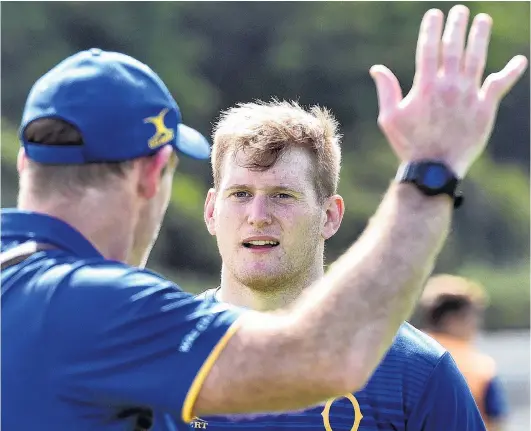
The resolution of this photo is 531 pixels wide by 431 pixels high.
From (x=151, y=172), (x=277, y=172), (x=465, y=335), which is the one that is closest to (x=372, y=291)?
(x=151, y=172)

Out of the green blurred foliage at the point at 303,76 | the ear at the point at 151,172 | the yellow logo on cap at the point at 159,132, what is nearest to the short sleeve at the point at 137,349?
the ear at the point at 151,172

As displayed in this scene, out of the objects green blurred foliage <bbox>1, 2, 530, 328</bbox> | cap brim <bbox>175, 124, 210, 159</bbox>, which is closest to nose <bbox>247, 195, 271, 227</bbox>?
cap brim <bbox>175, 124, 210, 159</bbox>

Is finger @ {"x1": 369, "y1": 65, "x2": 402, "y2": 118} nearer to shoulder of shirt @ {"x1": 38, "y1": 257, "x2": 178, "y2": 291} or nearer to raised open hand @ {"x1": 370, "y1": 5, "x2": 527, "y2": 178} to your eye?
raised open hand @ {"x1": 370, "y1": 5, "x2": 527, "y2": 178}

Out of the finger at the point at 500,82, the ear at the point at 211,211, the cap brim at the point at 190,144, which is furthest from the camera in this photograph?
the ear at the point at 211,211

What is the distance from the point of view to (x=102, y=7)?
3042cm

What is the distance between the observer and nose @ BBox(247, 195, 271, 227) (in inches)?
173

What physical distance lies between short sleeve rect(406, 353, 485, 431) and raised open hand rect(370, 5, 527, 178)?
1.46 metres

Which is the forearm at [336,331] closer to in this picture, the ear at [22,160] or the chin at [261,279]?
the ear at [22,160]

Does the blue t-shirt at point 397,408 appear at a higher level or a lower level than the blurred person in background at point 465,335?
higher

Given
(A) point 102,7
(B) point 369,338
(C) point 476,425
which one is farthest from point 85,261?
(A) point 102,7

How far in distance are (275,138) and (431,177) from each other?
72.8 inches

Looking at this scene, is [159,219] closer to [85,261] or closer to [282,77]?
[85,261]

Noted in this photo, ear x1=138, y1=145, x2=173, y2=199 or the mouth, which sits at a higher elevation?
ear x1=138, y1=145, x2=173, y2=199

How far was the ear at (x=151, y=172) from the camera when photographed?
2961 millimetres
